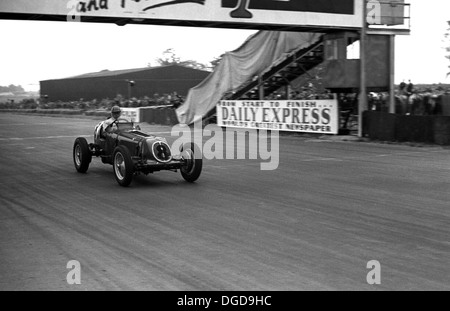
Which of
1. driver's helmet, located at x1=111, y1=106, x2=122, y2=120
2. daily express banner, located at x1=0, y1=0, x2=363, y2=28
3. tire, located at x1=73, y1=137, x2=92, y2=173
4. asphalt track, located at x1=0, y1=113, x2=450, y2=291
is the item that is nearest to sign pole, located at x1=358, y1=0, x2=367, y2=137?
daily express banner, located at x1=0, y1=0, x2=363, y2=28

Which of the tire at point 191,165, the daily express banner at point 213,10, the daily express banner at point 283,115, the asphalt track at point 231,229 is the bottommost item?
the asphalt track at point 231,229

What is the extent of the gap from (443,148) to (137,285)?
47.5 ft

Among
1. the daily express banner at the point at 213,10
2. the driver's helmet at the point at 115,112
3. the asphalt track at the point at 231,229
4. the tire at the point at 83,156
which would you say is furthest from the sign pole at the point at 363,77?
the tire at the point at 83,156

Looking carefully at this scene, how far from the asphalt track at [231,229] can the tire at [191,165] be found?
229mm

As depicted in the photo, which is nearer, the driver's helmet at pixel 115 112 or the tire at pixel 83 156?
the driver's helmet at pixel 115 112

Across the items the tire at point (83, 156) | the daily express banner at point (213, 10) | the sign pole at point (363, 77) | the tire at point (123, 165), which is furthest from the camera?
the sign pole at point (363, 77)

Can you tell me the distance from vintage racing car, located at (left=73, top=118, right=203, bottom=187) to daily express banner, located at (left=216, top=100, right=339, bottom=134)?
11.6 m

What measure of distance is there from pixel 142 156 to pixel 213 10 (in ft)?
32.9

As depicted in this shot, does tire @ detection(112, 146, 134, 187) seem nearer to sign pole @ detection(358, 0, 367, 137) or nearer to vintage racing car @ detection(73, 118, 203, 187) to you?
vintage racing car @ detection(73, 118, 203, 187)

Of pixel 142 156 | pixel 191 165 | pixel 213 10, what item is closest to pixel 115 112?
pixel 142 156

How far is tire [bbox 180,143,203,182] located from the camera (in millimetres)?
11268

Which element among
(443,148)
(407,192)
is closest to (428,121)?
(443,148)

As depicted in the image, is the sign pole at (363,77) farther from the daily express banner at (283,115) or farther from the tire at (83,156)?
the tire at (83,156)

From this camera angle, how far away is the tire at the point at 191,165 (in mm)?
11268
